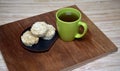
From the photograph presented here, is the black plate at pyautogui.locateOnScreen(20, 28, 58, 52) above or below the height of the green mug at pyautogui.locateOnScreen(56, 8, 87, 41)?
below

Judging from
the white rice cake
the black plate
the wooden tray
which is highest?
A: the white rice cake

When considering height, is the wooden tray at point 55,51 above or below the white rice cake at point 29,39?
below

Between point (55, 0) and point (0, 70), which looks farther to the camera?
point (55, 0)

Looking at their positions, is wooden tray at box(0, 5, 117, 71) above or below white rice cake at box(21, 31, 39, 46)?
below

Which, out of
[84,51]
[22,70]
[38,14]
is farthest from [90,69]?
[38,14]

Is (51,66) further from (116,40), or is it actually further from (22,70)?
(116,40)
